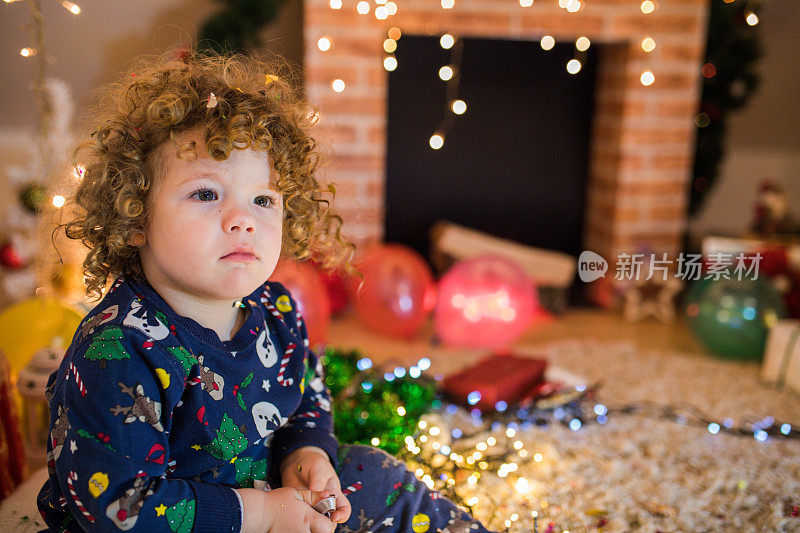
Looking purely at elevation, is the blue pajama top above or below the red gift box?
above

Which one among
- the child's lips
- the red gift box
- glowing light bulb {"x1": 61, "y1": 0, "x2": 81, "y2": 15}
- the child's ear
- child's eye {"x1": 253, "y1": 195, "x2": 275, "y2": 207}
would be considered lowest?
the red gift box

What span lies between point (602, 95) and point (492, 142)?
1.53 feet

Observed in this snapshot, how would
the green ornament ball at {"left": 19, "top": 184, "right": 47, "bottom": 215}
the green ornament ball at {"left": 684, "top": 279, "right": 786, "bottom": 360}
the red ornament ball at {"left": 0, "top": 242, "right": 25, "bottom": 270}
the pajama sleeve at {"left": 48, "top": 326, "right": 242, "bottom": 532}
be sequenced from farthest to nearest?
1. the red ornament ball at {"left": 0, "top": 242, "right": 25, "bottom": 270}
2. the green ornament ball at {"left": 19, "top": 184, "right": 47, "bottom": 215}
3. the green ornament ball at {"left": 684, "top": 279, "right": 786, "bottom": 360}
4. the pajama sleeve at {"left": 48, "top": 326, "right": 242, "bottom": 532}

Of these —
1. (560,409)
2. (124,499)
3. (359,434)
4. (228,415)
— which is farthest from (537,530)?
(124,499)

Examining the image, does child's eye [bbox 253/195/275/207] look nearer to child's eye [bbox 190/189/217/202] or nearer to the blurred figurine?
child's eye [bbox 190/189/217/202]

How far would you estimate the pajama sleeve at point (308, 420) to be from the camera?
950 mm

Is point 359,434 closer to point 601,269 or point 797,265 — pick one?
point 601,269

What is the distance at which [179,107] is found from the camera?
80cm

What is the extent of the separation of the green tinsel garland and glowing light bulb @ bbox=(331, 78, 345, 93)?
982mm

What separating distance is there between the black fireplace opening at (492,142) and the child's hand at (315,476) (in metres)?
1.75

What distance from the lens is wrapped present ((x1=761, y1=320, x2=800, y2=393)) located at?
5.66ft

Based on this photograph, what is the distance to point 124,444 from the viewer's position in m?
0.71

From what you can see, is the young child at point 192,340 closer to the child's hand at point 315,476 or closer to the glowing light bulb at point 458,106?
the child's hand at point 315,476

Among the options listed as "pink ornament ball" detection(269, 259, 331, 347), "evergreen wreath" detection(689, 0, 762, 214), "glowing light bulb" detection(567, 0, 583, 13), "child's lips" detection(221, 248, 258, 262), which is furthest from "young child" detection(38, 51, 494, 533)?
"evergreen wreath" detection(689, 0, 762, 214)
